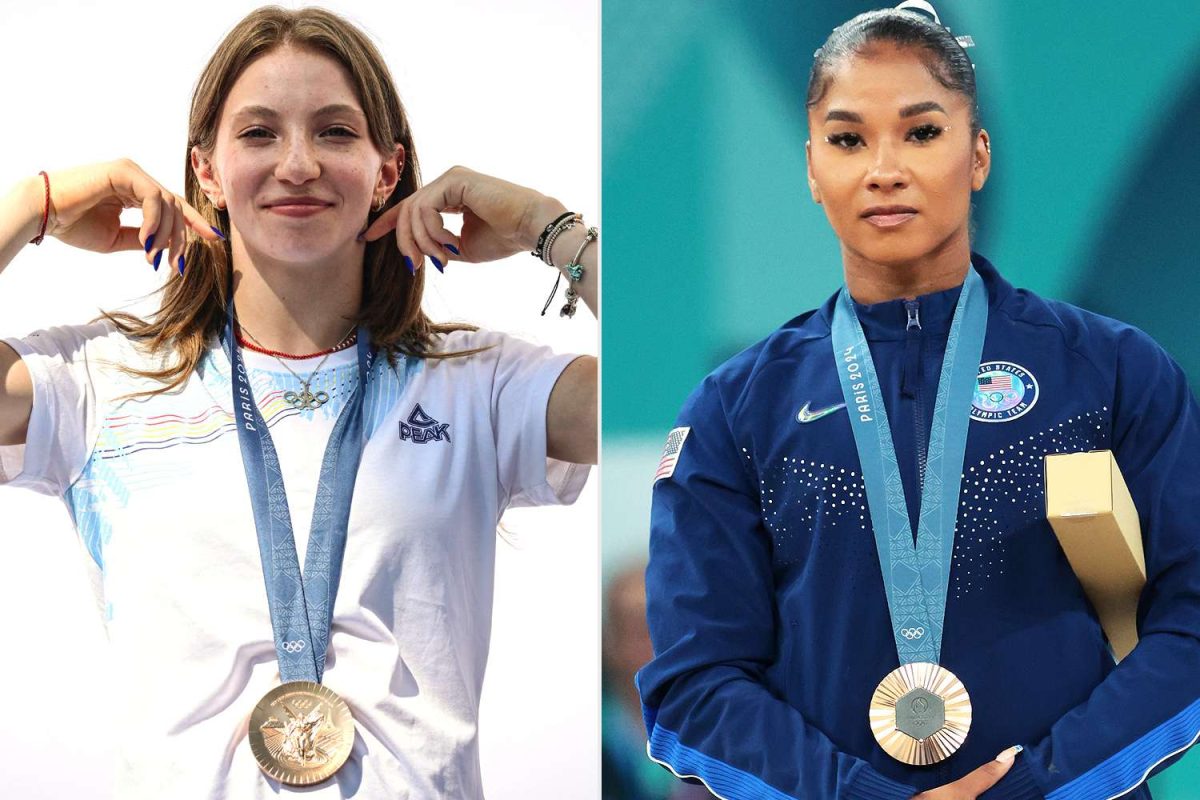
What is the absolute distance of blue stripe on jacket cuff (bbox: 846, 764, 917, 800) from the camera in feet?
8.56

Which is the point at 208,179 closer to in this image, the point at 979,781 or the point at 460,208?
the point at 460,208

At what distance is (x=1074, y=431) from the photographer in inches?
105

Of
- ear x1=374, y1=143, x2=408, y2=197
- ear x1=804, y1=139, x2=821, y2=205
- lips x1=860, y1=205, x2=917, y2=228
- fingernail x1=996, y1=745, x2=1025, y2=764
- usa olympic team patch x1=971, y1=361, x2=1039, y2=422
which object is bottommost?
fingernail x1=996, y1=745, x2=1025, y2=764

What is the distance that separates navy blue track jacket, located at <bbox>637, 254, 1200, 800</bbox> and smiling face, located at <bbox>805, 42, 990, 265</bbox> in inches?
4.1

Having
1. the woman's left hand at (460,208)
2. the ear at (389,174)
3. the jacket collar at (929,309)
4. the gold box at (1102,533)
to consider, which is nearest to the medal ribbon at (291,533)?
the woman's left hand at (460,208)

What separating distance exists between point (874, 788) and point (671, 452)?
657 mm

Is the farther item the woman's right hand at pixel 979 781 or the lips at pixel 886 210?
the lips at pixel 886 210

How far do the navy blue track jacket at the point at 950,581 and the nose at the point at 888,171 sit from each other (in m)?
0.20

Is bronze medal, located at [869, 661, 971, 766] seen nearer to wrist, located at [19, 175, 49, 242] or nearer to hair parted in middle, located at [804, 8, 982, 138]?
hair parted in middle, located at [804, 8, 982, 138]

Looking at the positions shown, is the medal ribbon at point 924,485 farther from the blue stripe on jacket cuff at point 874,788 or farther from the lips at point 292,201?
the lips at point 292,201

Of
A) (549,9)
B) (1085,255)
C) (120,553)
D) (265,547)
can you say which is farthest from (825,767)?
(549,9)

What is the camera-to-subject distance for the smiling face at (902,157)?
2773 mm

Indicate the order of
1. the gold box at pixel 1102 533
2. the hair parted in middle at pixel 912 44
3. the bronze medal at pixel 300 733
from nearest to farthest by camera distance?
1. the gold box at pixel 1102 533
2. the hair parted in middle at pixel 912 44
3. the bronze medal at pixel 300 733

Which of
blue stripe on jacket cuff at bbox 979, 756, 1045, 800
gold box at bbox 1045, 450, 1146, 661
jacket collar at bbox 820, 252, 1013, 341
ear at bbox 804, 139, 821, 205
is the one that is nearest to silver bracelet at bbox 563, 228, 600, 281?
ear at bbox 804, 139, 821, 205
